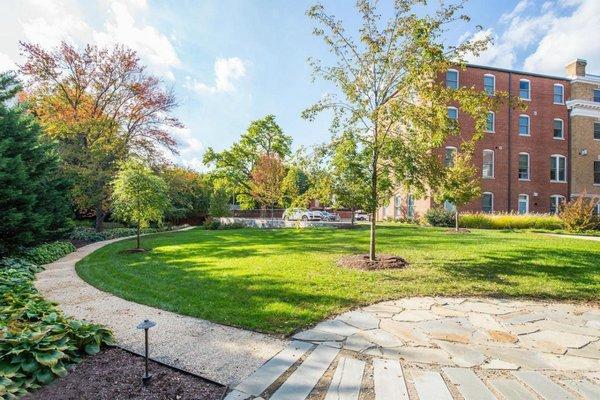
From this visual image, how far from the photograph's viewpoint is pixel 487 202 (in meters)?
27.0

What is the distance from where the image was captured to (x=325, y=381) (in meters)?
3.39

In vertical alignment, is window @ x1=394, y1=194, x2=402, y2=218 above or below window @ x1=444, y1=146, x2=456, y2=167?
below

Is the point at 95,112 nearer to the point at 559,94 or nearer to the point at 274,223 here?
the point at 274,223

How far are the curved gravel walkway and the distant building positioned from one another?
75.2 feet

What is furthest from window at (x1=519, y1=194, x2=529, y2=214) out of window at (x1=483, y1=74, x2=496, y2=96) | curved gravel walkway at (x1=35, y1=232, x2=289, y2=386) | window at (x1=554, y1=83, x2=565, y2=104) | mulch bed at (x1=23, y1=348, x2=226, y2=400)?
mulch bed at (x1=23, y1=348, x2=226, y2=400)

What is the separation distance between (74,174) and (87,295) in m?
14.0

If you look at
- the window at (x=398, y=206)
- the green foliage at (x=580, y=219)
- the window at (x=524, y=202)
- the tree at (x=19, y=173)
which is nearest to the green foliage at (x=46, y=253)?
the tree at (x=19, y=173)

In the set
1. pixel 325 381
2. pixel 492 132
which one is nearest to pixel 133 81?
pixel 325 381

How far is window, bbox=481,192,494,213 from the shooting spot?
88.2ft

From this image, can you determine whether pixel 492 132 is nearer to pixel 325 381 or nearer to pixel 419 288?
pixel 419 288

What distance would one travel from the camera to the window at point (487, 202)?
26.9 meters

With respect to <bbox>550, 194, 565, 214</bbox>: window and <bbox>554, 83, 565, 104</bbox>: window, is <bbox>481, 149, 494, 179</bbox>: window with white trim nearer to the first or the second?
<bbox>550, 194, 565, 214</bbox>: window

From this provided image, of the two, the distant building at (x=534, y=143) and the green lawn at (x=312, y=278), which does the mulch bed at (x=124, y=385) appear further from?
the distant building at (x=534, y=143)

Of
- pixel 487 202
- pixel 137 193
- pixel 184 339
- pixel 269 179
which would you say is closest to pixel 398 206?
pixel 487 202
